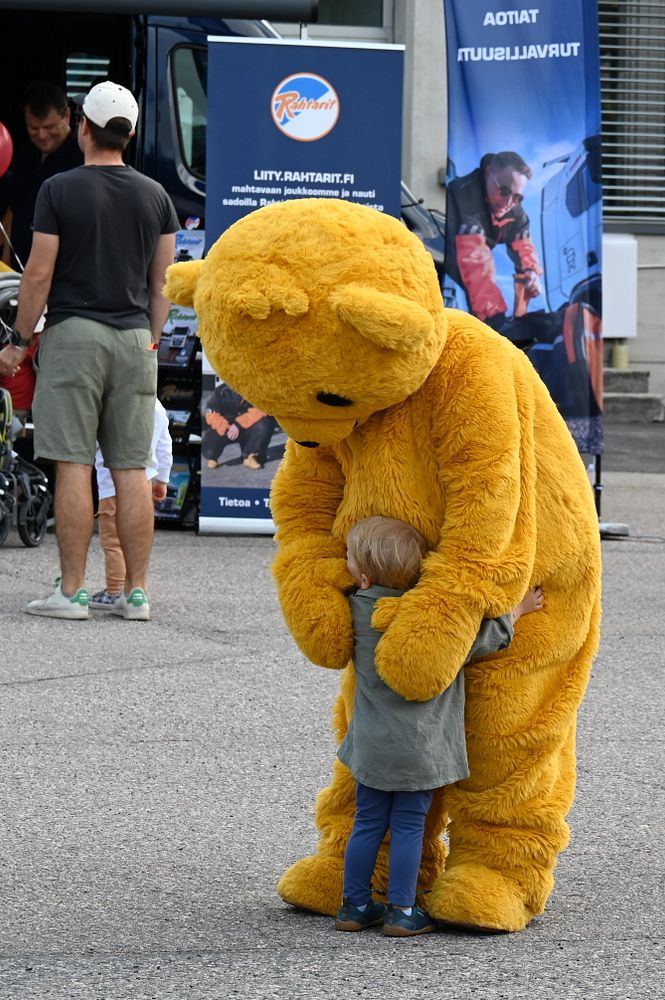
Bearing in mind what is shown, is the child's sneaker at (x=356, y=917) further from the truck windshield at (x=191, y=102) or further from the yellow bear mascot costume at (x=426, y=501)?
the truck windshield at (x=191, y=102)

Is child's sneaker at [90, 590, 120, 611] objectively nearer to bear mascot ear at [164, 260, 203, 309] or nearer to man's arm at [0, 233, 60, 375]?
man's arm at [0, 233, 60, 375]

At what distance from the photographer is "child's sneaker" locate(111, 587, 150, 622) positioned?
279 inches

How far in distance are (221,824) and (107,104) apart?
3455mm

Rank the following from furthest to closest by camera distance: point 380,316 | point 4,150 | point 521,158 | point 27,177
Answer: point 27,177, point 4,150, point 521,158, point 380,316

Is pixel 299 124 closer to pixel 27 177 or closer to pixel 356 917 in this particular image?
pixel 27 177

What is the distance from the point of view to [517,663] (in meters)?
3.61

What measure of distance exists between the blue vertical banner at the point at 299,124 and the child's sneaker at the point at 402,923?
5.67m

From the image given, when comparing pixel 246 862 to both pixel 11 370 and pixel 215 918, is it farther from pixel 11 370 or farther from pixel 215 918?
pixel 11 370

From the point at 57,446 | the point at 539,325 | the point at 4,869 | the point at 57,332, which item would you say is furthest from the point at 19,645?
the point at 539,325

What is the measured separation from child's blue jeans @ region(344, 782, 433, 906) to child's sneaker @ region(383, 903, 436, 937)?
21 mm

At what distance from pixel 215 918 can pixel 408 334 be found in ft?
4.61

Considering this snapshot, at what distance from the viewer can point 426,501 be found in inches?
141

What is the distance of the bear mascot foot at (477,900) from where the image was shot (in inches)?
141

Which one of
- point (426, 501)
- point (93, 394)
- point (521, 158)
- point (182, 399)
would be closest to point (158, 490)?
point (93, 394)
